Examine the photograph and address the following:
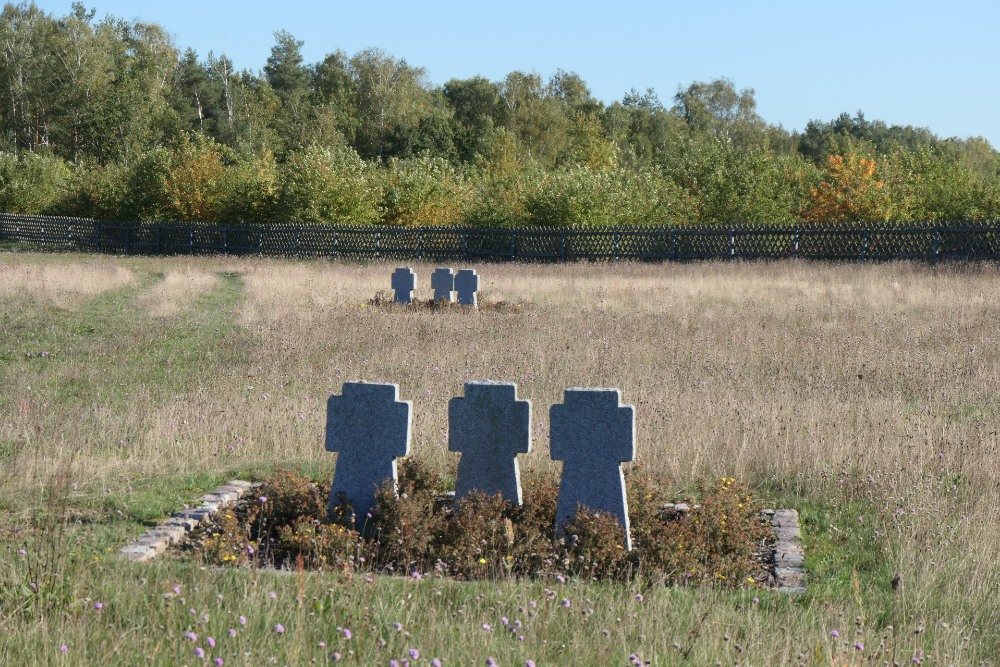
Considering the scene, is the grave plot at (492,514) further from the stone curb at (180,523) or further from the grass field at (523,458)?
the grass field at (523,458)

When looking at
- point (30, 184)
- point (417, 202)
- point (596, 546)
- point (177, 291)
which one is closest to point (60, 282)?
point (177, 291)

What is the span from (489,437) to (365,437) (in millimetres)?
749

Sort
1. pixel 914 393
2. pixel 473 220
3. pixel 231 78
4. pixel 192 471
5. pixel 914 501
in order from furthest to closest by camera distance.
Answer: pixel 231 78 → pixel 473 220 → pixel 914 393 → pixel 192 471 → pixel 914 501

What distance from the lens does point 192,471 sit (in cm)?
750

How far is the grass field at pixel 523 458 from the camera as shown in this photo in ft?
14.2

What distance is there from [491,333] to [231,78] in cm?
7800

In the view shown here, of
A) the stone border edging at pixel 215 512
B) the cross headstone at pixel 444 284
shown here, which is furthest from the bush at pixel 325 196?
the stone border edging at pixel 215 512

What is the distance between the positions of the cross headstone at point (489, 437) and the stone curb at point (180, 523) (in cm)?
150

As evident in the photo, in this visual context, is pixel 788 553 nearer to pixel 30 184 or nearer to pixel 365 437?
pixel 365 437

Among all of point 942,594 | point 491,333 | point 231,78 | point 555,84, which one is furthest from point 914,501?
point 555,84

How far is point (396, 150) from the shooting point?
7712 cm

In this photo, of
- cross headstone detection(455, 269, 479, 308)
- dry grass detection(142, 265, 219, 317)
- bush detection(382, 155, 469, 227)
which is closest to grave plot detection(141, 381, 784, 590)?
dry grass detection(142, 265, 219, 317)

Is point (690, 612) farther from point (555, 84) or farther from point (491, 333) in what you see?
point (555, 84)

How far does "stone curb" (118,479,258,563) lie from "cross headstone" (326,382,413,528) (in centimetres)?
76
